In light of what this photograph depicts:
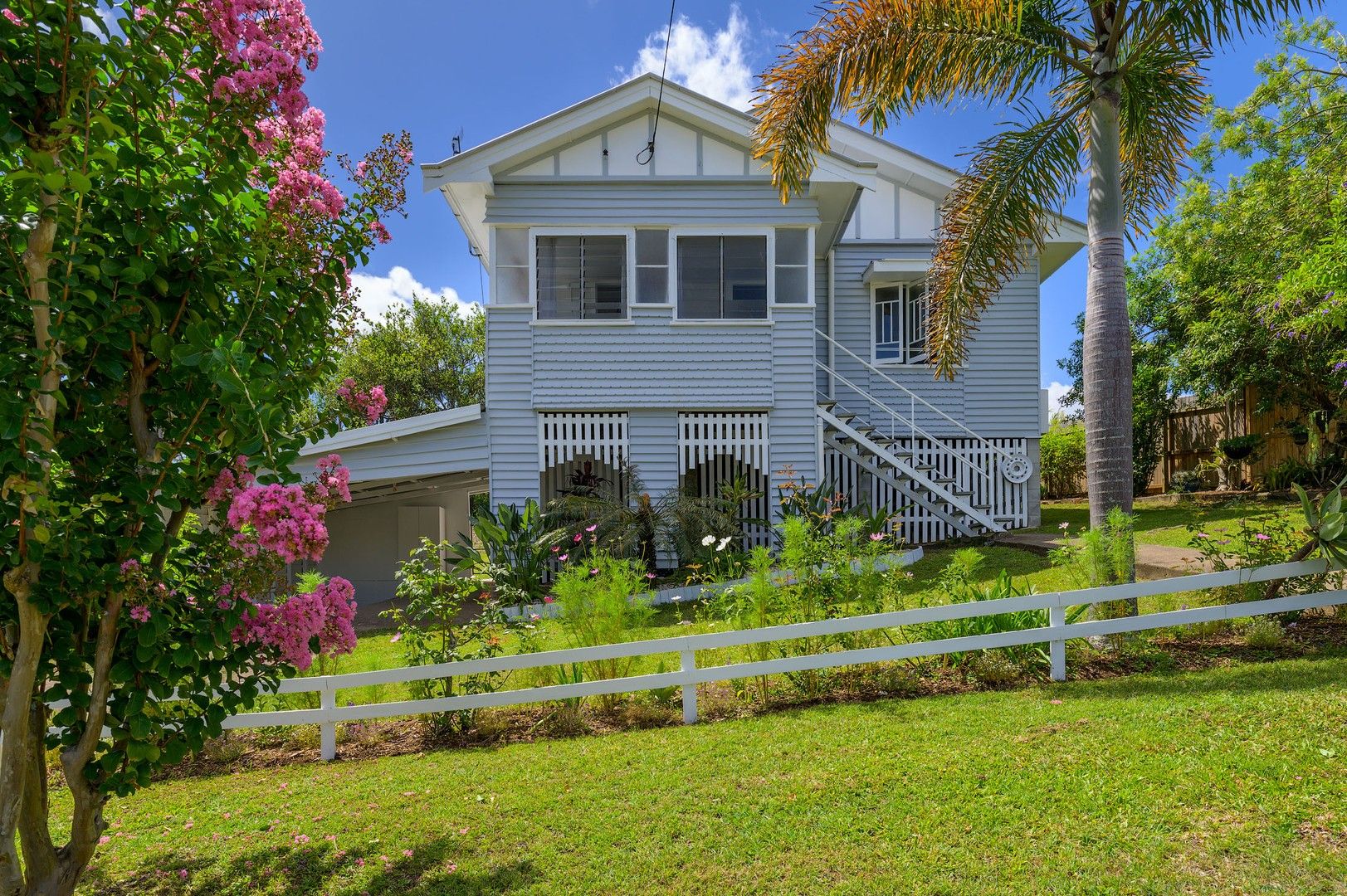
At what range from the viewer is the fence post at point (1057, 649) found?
5.62m

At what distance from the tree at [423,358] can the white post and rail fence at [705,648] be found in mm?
22590

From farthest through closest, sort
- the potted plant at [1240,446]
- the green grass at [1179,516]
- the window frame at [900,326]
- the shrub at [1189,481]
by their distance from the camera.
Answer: the shrub at [1189,481] < the potted plant at [1240,446] < the window frame at [900,326] < the green grass at [1179,516]

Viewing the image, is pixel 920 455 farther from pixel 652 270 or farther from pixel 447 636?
pixel 447 636

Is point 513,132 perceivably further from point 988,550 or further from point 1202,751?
point 1202,751

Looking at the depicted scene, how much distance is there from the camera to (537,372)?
12.0m

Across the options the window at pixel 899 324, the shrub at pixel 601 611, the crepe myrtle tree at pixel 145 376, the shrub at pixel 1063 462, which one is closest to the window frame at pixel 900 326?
the window at pixel 899 324

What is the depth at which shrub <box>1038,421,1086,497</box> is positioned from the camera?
23.4 m

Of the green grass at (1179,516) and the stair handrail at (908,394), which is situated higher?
the stair handrail at (908,394)

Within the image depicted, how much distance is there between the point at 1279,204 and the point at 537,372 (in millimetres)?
14898

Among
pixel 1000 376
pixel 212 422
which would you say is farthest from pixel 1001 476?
pixel 212 422

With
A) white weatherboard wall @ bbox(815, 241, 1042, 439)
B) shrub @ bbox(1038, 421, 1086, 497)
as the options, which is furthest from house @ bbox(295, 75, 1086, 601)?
shrub @ bbox(1038, 421, 1086, 497)

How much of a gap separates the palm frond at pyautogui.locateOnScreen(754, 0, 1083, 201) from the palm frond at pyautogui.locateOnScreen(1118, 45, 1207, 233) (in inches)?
25.5

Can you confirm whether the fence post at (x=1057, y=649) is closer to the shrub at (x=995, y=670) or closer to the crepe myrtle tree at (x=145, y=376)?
the shrub at (x=995, y=670)

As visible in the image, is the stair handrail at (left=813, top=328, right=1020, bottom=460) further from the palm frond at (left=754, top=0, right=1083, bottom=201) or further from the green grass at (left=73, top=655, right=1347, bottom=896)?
the green grass at (left=73, top=655, right=1347, bottom=896)
